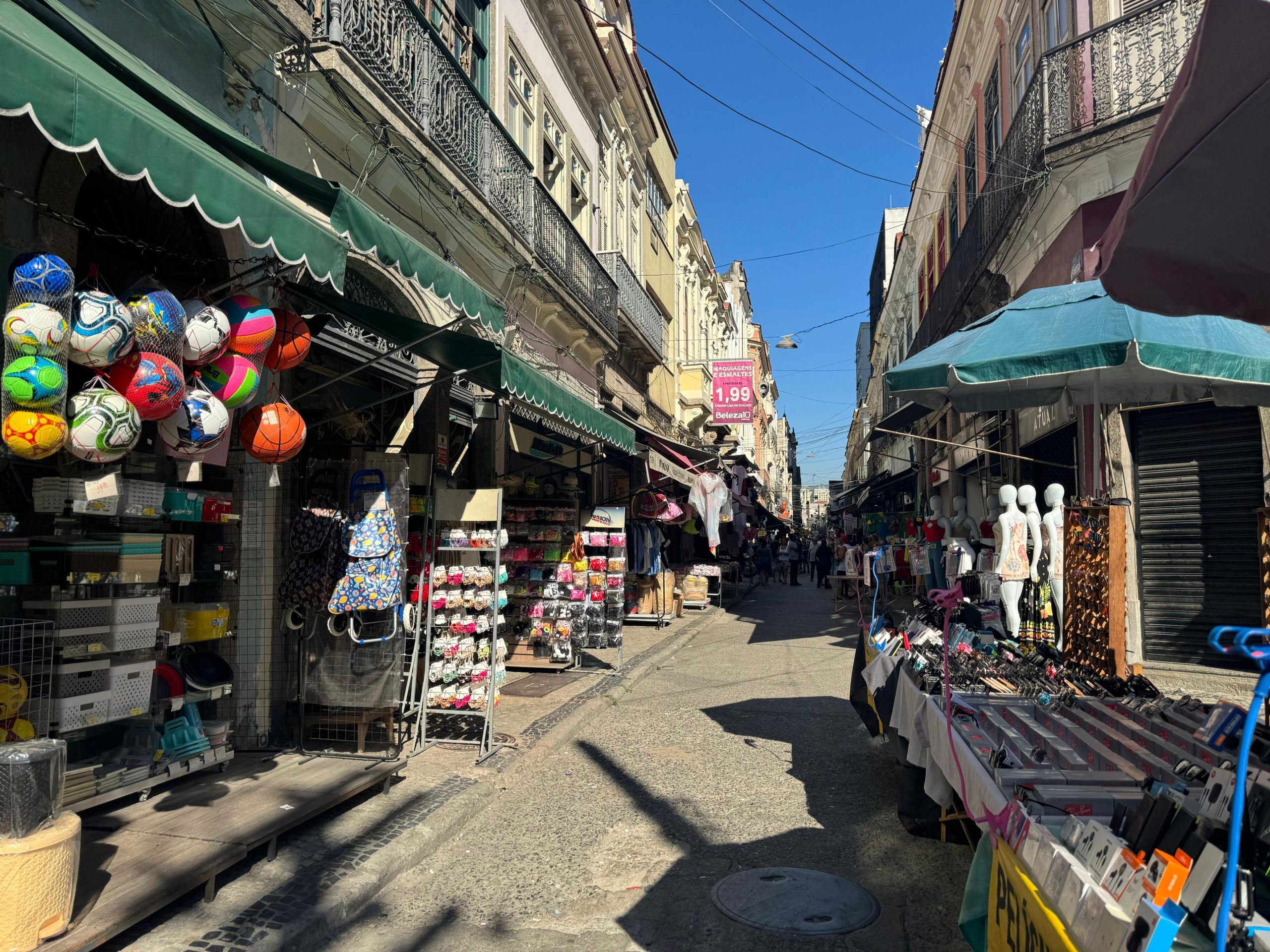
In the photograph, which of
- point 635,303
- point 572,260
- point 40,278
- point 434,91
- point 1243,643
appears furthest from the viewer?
point 635,303

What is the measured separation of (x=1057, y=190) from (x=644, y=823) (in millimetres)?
9772

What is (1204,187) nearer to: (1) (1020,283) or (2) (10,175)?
(2) (10,175)

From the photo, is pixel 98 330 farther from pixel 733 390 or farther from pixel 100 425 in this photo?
pixel 733 390

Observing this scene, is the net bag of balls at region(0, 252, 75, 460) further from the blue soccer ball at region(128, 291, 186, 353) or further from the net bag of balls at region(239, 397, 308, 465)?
the net bag of balls at region(239, 397, 308, 465)

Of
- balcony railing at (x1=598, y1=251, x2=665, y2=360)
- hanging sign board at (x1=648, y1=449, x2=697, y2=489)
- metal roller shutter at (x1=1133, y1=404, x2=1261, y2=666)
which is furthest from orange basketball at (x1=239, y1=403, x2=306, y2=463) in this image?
balcony railing at (x1=598, y1=251, x2=665, y2=360)

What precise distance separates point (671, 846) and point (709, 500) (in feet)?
33.8

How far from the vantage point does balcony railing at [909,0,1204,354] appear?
9242mm

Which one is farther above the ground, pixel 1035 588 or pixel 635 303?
pixel 635 303

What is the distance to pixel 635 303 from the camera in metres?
17.9

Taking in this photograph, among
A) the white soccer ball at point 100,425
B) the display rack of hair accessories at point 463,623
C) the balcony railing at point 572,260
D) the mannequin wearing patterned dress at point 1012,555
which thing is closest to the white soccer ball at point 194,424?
the white soccer ball at point 100,425

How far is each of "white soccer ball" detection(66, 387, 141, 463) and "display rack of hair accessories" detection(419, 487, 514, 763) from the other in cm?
335

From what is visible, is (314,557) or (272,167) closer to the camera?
(272,167)

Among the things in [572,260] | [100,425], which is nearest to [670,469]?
[572,260]

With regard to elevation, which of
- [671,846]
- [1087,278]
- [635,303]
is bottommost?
[671,846]
